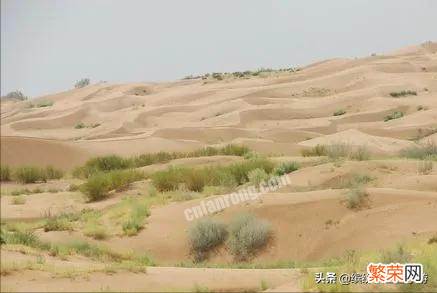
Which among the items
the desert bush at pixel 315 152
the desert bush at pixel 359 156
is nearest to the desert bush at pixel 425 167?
the desert bush at pixel 359 156

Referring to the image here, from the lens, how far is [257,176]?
49.8 feet

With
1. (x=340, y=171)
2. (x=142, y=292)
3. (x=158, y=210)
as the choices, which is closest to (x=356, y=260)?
(x=142, y=292)

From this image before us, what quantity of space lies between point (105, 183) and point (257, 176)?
3589mm

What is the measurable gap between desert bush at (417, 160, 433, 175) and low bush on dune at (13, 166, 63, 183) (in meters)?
8.94

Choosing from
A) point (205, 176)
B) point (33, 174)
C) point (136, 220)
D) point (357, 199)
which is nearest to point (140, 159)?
point (205, 176)

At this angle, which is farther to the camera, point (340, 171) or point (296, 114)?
point (296, 114)

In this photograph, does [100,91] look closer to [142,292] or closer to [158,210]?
[158,210]

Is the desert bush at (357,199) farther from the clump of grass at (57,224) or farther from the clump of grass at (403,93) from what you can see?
the clump of grass at (403,93)

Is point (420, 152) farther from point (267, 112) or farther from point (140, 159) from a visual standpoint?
point (267, 112)

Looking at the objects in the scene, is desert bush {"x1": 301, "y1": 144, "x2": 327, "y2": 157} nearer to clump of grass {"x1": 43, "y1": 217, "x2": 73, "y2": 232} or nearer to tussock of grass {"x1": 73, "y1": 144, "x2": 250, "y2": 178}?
tussock of grass {"x1": 73, "y1": 144, "x2": 250, "y2": 178}

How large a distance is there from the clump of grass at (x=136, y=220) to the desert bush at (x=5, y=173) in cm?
590

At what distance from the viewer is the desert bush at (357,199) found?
A: 38.6ft

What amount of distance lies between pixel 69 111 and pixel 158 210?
33.5 meters

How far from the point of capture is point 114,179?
15188mm
